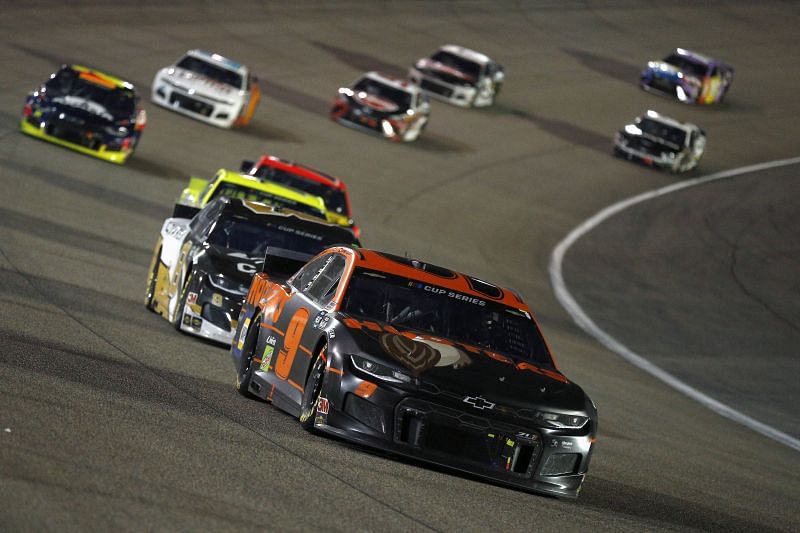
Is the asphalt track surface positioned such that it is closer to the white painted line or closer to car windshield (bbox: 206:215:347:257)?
the white painted line

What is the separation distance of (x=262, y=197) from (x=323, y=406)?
30.6ft

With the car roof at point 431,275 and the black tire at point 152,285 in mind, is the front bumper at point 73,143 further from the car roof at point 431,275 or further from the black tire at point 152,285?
the car roof at point 431,275

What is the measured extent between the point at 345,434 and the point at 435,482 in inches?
24.3

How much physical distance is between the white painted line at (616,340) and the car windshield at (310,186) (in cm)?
389

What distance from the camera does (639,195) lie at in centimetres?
3941

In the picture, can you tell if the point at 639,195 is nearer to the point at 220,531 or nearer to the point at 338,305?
the point at 338,305

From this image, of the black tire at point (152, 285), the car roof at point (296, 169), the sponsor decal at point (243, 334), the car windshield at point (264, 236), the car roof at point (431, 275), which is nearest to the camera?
the car roof at point (431, 275)

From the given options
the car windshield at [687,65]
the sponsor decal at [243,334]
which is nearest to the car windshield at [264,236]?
the sponsor decal at [243,334]

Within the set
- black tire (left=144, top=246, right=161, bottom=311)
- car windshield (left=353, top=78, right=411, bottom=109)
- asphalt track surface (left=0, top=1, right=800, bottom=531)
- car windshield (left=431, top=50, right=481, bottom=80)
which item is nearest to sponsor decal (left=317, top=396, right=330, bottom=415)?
asphalt track surface (left=0, top=1, right=800, bottom=531)

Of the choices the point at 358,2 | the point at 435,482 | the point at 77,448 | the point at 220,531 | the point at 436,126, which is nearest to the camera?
the point at 220,531

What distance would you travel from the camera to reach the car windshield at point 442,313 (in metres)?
10.7

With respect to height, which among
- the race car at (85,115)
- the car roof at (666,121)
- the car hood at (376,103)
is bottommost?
the car roof at (666,121)

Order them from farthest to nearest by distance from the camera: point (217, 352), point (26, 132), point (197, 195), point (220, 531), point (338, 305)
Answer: point (26, 132), point (197, 195), point (217, 352), point (338, 305), point (220, 531)

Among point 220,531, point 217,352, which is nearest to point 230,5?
point 217,352
